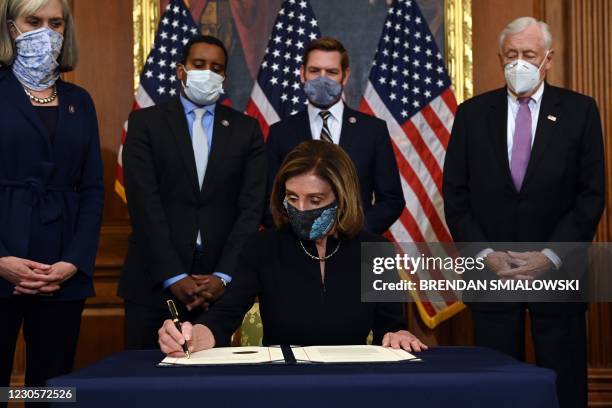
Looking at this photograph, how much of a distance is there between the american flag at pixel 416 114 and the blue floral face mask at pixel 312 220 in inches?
85.8

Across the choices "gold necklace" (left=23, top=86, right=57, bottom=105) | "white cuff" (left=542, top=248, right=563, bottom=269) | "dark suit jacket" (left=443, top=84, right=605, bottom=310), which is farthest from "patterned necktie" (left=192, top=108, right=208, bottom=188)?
"white cuff" (left=542, top=248, right=563, bottom=269)

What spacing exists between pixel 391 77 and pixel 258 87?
782 millimetres

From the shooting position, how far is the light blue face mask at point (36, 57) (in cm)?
302

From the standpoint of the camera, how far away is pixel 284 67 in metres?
4.88

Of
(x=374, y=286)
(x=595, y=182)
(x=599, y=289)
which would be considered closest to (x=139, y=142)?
(x=374, y=286)

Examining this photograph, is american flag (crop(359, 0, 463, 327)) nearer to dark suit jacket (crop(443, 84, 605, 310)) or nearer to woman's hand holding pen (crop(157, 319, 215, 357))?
dark suit jacket (crop(443, 84, 605, 310))

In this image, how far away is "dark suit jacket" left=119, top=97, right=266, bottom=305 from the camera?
3.34 meters

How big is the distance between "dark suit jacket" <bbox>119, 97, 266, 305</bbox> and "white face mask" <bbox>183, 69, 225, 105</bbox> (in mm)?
102

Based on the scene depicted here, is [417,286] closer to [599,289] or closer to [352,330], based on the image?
[599,289]

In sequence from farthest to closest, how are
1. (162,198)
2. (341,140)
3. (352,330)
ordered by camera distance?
(341,140)
(162,198)
(352,330)

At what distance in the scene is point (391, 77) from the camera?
4891 millimetres

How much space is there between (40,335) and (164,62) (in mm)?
2314

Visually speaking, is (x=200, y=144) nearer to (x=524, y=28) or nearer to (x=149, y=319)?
(x=149, y=319)

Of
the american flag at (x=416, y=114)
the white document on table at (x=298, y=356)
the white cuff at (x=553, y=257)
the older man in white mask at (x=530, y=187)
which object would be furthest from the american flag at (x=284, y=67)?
the white document on table at (x=298, y=356)
